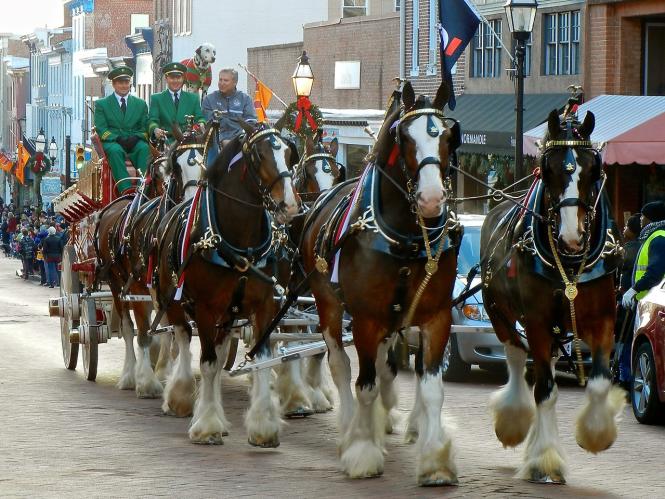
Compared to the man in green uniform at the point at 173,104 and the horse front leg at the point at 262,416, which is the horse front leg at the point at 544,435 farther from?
the man in green uniform at the point at 173,104

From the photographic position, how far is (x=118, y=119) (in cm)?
1770

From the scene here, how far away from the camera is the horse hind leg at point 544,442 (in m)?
9.95

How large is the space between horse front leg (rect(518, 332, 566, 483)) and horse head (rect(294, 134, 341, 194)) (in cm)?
520

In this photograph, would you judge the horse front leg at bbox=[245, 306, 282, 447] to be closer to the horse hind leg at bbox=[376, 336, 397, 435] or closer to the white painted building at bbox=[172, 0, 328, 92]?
the horse hind leg at bbox=[376, 336, 397, 435]

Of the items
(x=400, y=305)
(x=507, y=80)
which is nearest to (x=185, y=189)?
(x=400, y=305)

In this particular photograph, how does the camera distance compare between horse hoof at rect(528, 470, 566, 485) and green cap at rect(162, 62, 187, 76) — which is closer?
horse hoof at rect(528, 470, 566, 485)

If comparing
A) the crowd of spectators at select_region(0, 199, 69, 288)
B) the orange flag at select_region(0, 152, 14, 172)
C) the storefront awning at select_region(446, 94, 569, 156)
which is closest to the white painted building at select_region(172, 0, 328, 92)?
the crowd of spectators at select_region(0, 199, 69, 288)

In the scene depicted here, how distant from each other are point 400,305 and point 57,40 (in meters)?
95.1

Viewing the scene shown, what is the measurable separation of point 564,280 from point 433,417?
131 cm

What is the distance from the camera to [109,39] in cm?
9081

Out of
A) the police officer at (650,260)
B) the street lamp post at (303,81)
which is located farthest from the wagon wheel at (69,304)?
the street lamp post at (303,81)

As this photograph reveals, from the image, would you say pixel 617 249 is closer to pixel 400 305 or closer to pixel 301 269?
pixel 400 305

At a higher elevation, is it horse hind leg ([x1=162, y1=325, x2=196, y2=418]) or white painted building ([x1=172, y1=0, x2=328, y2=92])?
white painted building ([x1=172, y1=0, x2=328, y2=92])

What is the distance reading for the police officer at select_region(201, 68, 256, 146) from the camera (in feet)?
49.6
